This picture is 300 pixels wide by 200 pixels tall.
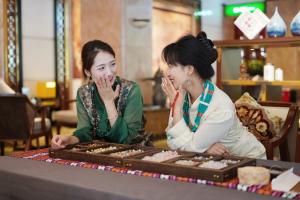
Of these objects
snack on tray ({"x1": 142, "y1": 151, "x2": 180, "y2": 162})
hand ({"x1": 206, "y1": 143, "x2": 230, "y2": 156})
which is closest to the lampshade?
hand ({"x1": 206, "y1": 143, "x2": 230, "y2": 156})

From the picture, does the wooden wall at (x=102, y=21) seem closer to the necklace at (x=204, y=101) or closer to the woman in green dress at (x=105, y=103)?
the woman in green dress at (x=105, y=103)

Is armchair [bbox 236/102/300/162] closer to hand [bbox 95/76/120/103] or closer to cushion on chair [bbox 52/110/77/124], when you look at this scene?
hand [bbox 95/76/120/103]

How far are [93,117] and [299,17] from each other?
2.16 meters

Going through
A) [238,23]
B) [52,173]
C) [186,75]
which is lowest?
[52,173]

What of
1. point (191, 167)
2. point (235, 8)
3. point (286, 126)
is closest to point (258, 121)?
point (286, 126)

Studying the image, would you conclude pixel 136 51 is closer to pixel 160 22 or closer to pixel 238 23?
pixel 160 22

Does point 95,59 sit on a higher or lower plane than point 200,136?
higher

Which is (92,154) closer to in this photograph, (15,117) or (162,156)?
(162,156)

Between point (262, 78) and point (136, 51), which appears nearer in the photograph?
point (262, 78)

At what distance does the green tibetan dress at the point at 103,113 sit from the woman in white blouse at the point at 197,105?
14.7 inches

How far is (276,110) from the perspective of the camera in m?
3.64

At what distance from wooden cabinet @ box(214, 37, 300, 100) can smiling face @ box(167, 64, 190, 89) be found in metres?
1.87

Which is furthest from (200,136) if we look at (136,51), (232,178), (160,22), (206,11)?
(206,11)

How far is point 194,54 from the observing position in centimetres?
218
